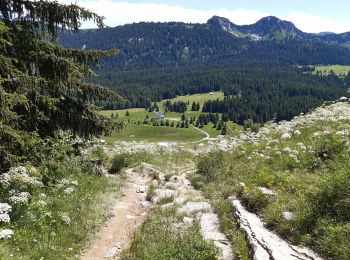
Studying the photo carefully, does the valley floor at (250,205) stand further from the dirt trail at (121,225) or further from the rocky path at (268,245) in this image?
the dirt trail at (121,225)

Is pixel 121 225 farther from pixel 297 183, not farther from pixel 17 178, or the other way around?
pixel 297 183

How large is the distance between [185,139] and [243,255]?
180m

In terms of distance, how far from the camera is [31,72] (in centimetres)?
1269

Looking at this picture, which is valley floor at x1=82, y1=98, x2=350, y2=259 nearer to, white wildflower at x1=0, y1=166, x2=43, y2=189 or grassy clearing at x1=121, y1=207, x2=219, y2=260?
grassy clearing at x1=121, y1=207, x2=219, y2=260

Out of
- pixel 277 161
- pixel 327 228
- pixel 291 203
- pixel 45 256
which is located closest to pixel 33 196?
pixel 45 256

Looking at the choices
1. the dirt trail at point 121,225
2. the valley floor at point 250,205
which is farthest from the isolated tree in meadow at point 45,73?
the valley floor at point 250,205

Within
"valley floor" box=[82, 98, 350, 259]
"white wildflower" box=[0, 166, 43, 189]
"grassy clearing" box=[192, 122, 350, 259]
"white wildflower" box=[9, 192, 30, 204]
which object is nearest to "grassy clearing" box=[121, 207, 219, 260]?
"valley floor" box=[82, 98, 350, 259]

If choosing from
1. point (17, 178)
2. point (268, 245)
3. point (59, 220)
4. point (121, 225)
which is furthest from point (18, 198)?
point (268, 245)

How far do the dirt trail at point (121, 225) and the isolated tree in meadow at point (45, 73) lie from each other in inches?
116

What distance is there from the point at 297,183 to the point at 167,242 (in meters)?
4.07

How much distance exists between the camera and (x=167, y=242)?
8695 millimetres

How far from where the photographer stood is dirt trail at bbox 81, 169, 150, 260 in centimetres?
941

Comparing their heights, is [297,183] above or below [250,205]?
above

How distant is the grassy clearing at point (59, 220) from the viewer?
8039mm
